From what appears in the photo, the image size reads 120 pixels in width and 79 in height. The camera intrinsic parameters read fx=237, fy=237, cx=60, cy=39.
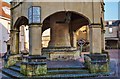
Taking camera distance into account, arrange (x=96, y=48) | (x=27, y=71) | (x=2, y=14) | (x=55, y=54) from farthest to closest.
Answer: (x=2, y=14) < (x=55, y=54) < (x=96, y=48) < (x=27, y=71)

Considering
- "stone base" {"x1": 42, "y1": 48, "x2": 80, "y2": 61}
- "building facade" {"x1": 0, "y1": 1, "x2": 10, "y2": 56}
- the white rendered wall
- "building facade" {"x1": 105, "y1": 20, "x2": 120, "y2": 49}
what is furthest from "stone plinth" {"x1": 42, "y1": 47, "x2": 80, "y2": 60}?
"building facade" {"x1": 105, "y1": 20, "x2": 120, "y2": 49}

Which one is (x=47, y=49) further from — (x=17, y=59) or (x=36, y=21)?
(x=36, y=21)

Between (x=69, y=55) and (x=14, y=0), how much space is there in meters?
4.89

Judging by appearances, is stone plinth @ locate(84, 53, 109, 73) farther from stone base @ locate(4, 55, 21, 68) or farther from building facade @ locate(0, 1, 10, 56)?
building facade @ locate(0, 1, 10, 56)

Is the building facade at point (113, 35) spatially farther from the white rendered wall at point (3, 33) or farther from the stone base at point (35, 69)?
the stone base at point (35, 69)

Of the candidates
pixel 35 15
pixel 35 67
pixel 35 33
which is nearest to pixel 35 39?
pixel 35 33

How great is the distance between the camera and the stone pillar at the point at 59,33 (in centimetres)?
1481

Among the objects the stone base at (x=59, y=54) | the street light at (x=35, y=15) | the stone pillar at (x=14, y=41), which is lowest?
the stone base at (x=59, y=54)

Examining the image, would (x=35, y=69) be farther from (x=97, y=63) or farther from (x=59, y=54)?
(x=59, y=54)

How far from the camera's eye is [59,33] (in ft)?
48.8

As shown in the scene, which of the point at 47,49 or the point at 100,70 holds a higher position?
the point at 47,49

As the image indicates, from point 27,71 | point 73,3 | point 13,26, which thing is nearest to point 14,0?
point 13,26

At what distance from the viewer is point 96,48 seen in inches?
456

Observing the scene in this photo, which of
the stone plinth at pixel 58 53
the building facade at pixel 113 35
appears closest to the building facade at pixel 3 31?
the stone plinth at pixel 58 53
